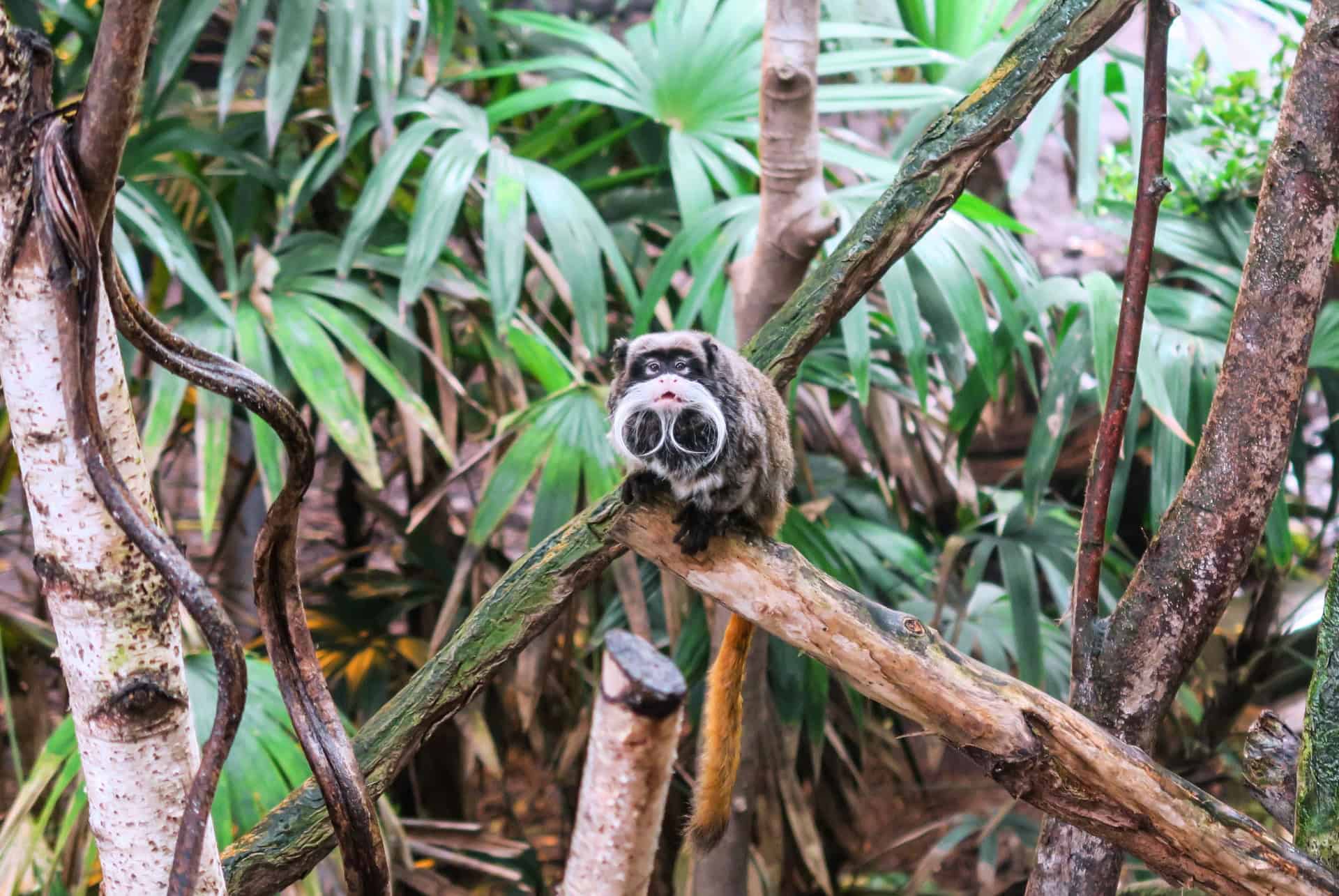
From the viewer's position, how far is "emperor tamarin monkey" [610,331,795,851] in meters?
1.33

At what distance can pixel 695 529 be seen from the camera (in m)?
1.30

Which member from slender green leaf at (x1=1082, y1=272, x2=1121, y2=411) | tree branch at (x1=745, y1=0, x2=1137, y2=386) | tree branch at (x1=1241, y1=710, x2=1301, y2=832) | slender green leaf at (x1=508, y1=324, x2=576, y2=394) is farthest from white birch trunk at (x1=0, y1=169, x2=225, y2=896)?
slender green leaf at (x1=1082, y1=272, x2=1121, y2=411)

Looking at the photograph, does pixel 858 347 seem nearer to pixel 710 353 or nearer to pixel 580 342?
pixel 710 353

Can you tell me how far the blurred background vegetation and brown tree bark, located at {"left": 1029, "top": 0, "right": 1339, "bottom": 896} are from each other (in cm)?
52

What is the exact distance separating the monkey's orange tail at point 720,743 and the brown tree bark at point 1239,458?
408 millimetres

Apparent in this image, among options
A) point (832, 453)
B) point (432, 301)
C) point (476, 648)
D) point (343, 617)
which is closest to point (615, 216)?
point (432, 301)

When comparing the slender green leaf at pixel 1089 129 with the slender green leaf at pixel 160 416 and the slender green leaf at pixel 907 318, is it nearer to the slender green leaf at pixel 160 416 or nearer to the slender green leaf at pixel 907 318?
the slender green leaf at pixel 907 318

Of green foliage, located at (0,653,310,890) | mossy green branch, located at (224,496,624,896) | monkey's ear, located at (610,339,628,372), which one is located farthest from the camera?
green foliage, located at (0,653,310,890)

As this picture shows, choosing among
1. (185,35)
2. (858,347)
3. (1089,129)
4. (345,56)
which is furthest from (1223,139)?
(185,35)

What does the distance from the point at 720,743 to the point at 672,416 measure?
441 mm

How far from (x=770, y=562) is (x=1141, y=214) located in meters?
0.66

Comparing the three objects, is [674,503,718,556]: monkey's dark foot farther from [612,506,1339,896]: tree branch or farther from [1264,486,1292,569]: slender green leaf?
[1264,486,1292,569]: slender green leaf

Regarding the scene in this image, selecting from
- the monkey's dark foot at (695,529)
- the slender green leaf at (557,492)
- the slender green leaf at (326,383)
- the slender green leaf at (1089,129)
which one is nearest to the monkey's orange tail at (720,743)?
the monkey's dark foot at (695,529)

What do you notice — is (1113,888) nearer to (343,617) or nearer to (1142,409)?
(1142,409)
